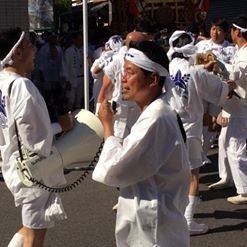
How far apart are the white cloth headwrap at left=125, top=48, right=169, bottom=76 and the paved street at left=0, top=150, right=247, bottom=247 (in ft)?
7.84

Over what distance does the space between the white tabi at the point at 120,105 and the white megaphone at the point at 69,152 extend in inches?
70.3

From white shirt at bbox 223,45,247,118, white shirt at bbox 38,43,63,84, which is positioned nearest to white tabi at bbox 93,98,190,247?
white shirt at bbox 223,45,247,118

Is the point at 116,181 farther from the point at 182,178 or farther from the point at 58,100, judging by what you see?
the point at 58,100

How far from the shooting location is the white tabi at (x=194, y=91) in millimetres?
4980

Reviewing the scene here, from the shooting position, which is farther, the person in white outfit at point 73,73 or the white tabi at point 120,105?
the person in white outfit at point 73,73

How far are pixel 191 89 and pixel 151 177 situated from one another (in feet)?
7.88

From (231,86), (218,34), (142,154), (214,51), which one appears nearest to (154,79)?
(142,154)

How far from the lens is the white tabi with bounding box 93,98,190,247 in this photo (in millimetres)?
2643

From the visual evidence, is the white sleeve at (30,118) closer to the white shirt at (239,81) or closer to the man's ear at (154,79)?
the man's ear at (154,79)

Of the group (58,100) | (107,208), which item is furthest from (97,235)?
(58,100)

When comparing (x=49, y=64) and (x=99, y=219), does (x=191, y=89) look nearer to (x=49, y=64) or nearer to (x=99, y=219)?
(x=99, y=219)

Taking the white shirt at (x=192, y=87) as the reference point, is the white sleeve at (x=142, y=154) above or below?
above

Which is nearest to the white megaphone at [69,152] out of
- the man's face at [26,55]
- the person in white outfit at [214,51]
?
the man's face at [26,55]

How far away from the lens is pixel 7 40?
360 cm
